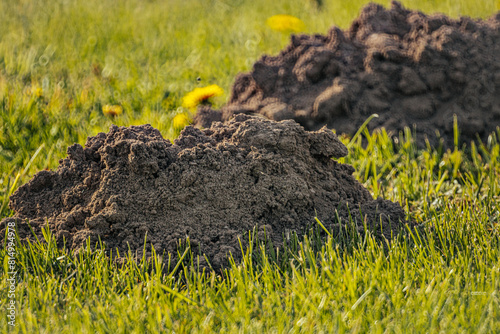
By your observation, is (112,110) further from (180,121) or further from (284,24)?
(284,24)

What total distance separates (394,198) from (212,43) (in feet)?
11.9

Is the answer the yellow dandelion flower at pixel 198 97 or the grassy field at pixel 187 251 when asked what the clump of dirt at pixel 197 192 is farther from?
the yellow dandelion flower at pixel 198 97

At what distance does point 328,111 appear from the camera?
3826 mm

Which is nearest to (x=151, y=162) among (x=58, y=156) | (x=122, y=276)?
(x=122, y=276)

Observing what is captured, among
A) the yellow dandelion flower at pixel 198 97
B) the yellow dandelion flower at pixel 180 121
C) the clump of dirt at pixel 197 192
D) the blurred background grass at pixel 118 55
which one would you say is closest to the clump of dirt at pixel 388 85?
the yellow dandelion flower at pixel 180 121

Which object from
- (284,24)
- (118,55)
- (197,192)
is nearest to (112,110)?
(118,55)

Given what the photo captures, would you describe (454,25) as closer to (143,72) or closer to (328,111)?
(328,111)

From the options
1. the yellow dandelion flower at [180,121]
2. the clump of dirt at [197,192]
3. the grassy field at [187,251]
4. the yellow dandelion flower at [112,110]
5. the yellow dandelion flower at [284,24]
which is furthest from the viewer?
the yellow dandelion flower at [284,24]

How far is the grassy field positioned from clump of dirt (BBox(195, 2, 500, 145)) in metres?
0.24

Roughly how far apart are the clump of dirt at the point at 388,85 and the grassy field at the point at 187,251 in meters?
0.24

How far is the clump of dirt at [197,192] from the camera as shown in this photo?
7.91ft

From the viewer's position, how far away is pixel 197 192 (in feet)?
8.17

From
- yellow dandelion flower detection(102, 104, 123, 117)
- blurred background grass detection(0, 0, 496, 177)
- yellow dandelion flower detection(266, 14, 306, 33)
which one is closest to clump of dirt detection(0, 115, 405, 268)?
blurred background grass detection(0, 0, 496, 177)

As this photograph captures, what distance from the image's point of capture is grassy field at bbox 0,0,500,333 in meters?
1.85
